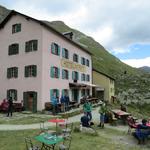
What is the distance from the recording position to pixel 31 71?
97.3 ft

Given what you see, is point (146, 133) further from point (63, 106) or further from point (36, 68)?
point (36, 68)

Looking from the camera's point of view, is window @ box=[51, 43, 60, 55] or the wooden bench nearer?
the wooden bench

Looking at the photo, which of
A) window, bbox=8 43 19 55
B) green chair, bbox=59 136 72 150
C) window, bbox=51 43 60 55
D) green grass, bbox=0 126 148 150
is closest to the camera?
green chair, bbox=59 136 72 150

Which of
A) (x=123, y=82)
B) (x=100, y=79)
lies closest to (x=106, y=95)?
(x=100, y=79)

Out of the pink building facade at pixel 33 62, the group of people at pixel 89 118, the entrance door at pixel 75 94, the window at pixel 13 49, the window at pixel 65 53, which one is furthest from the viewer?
the entrance door at pixel 75 94

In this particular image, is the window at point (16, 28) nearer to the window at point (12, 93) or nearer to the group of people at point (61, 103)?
the window at point (12, 93)

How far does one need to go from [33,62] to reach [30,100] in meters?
4.17

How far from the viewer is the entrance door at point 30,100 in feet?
94.4

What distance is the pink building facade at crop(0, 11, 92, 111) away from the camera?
94.9ft

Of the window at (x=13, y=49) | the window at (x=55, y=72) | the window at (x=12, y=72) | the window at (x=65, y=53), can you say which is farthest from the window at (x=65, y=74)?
the window at (x=13, y=49)

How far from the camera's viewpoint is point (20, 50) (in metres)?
31.0

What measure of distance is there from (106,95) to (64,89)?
1706 centimetres

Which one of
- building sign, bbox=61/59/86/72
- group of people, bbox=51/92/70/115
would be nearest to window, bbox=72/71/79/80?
building sign, bbox=61/59/86/72

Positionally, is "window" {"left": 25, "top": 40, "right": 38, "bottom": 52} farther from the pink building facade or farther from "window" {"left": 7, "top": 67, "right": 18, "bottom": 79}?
"window" {"left": 7, "top": 67, "right": 18, "bottom": 79}
